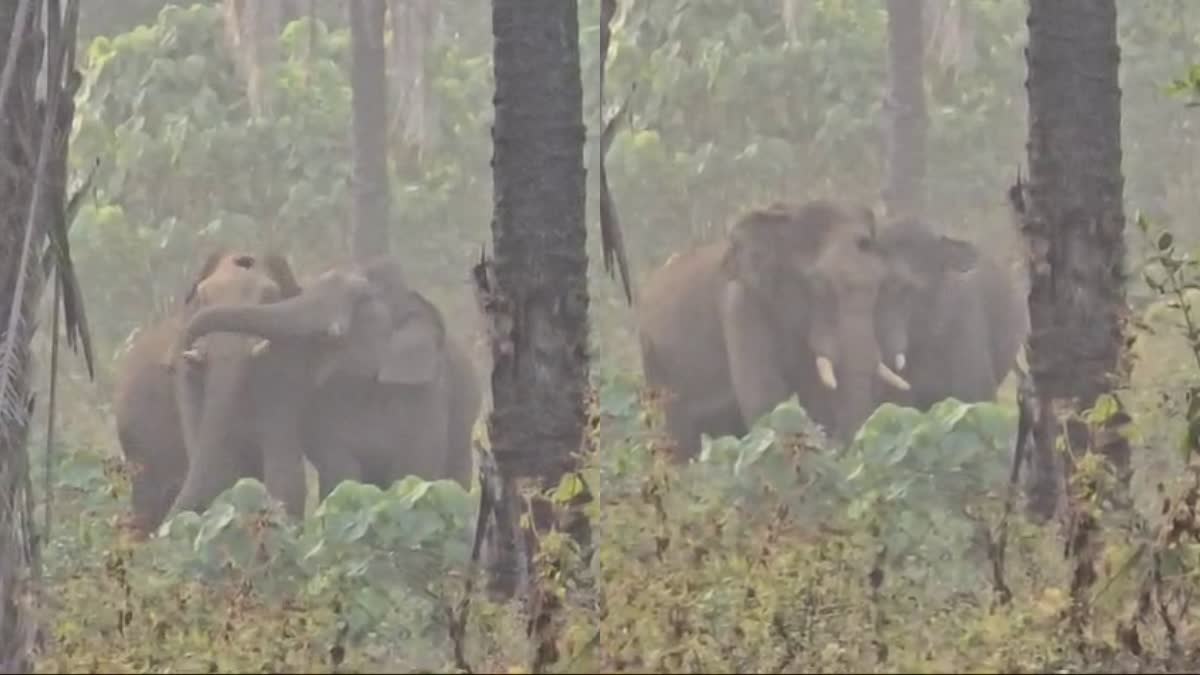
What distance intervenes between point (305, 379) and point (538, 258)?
7258 mm

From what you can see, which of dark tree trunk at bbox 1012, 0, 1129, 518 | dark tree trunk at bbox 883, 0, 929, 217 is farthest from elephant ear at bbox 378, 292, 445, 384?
dark tree trunk at bbox 883, 0, 929, 217

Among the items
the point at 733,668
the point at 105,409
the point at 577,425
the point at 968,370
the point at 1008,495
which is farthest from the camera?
the point at 105,409

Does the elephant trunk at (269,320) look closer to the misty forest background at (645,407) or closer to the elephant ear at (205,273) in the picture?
the elephant ear at (205,273)

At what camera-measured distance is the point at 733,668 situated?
607 centimetres

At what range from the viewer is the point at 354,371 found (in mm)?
16328

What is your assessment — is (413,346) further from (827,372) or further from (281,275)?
→ (827,372)

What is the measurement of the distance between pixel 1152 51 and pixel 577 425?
23.7 meters

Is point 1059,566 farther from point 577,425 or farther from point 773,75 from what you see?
point 773,75

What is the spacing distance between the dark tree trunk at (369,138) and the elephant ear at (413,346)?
6.84 m

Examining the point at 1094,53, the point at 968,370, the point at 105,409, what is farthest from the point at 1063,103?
the point at 105,409

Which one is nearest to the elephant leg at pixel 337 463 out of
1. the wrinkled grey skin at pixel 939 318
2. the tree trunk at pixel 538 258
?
the wrinkled grey skin at pixel 939 318

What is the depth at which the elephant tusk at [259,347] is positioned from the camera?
16.4 m

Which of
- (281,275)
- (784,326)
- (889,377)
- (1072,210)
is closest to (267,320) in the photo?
(281,275)

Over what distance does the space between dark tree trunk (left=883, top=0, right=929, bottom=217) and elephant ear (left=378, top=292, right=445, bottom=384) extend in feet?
23.5
